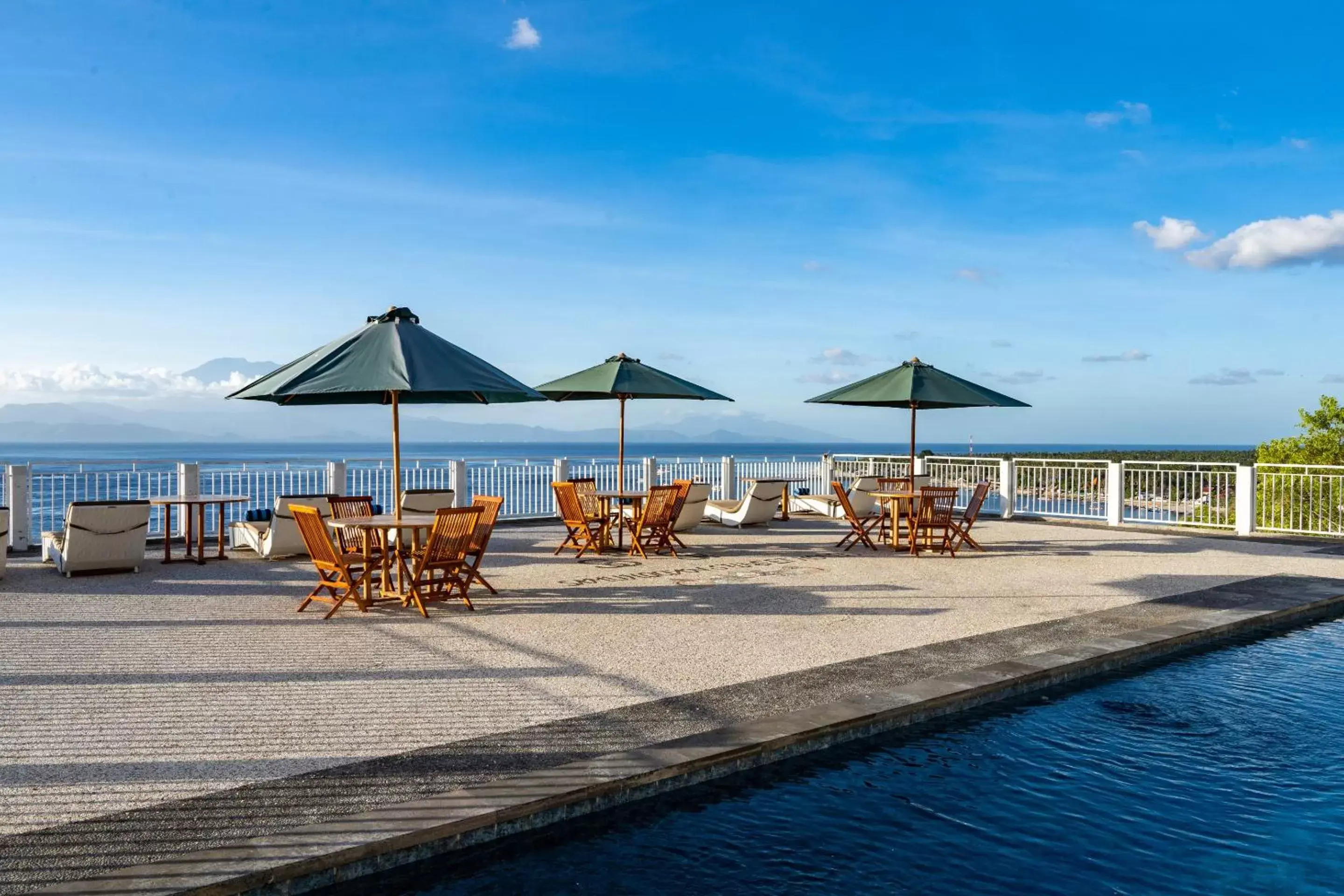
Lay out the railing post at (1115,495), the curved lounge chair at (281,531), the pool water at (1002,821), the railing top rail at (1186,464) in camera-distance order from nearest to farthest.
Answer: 1. the pool water at (1002,821)
2. the curved lounge chair at (281,531)
3. the railing top rail at (1186,464)
4. the railing post at (1115,495)

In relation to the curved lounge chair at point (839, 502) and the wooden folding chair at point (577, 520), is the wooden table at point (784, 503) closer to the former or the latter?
the curved lounge chair at point (839, 502)

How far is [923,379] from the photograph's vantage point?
38.5ft

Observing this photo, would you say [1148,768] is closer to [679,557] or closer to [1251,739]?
[1251,739]

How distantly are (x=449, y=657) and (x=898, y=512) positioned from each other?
Result: 733cm

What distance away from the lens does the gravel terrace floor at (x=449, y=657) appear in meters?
3.53

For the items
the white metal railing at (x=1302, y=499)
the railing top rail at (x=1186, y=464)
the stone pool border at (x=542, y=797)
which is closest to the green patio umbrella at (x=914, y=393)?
the railing top rail at (x=1186, y=464)

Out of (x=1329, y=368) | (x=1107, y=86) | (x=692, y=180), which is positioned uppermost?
(x=1107, y=86)

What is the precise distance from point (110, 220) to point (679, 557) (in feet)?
50.9

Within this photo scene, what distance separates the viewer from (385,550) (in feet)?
23.9

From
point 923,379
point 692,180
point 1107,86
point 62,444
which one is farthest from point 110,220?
point 62,444

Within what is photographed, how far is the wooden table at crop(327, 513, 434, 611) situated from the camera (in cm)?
703

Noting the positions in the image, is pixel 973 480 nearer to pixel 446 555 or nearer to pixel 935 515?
pixel 935 515

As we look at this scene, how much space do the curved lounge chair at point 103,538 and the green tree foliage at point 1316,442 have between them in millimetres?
22016

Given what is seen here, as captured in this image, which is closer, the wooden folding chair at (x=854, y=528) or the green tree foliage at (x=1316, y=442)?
the wooden folding chair at (x=854, y=528)
